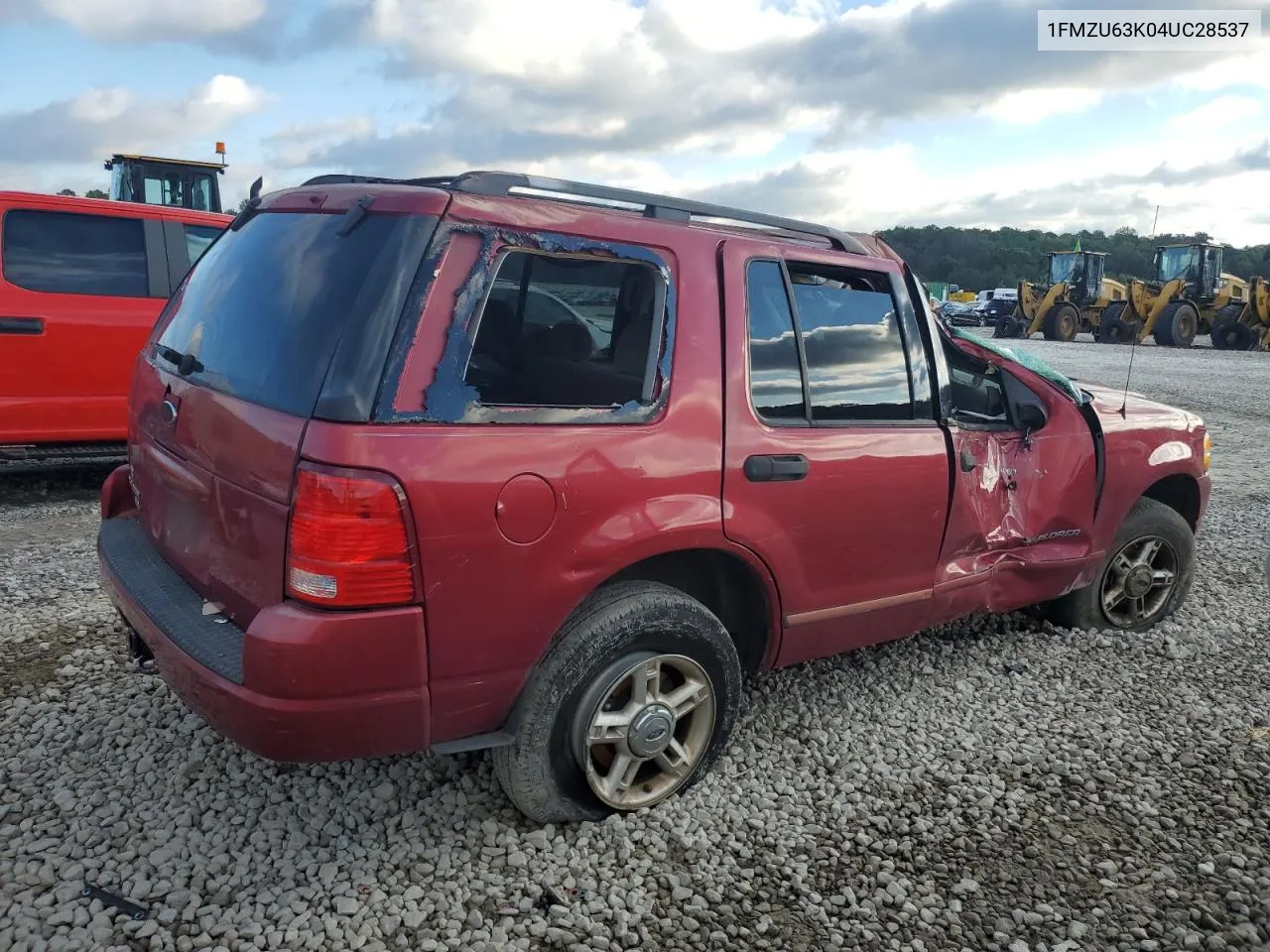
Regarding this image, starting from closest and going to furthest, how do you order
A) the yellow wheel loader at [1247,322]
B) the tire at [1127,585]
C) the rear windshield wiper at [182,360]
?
the rear windshield wiper at [182,360], the tire at [1127,585], the yellow wheel loader at [1247,322]

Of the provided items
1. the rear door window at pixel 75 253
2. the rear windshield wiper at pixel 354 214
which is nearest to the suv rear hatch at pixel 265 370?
the rear windshield wiper at pixel 354 214

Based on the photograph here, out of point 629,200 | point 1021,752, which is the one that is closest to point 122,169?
point 629,200

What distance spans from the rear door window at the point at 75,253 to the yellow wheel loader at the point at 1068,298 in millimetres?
27729

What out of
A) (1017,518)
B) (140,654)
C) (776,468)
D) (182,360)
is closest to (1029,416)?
(1017,518)

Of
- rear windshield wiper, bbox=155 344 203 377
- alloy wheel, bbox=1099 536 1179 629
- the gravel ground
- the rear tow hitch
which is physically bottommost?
the gravel ground

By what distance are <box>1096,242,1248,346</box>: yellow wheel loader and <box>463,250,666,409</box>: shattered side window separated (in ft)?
89.5

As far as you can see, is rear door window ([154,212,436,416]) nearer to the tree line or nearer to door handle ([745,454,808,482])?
door handle ([745,454,808,482])

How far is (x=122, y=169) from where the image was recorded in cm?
1337

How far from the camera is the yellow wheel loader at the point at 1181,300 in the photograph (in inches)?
1020

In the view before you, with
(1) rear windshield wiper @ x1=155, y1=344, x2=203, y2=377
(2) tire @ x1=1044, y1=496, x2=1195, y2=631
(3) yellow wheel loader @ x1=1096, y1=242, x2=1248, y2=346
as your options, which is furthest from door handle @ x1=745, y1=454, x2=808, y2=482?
(3) yellow wheel loader @ x1=1096, y1=242, x2=1248, y2=346

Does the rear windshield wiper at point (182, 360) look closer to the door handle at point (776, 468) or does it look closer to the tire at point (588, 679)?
the tire at point (588, 679)

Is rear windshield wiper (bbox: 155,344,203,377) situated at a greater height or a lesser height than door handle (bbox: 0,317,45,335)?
lesser

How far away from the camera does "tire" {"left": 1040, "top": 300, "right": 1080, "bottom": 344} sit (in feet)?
93.4

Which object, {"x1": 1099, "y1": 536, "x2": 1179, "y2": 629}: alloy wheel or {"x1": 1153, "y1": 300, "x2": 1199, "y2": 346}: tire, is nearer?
{"x1": 1099, "y1": 536, "x2": 1179, "y2": 629}: alloy wheel
